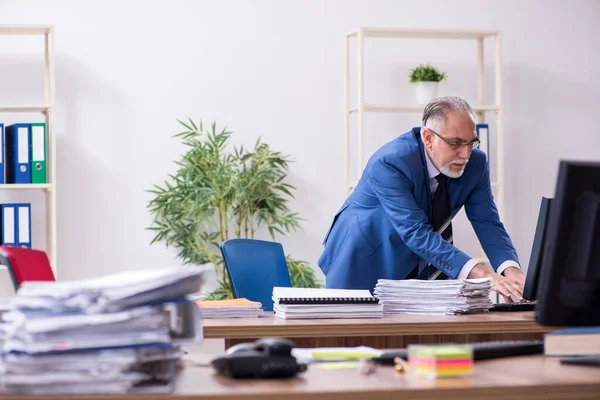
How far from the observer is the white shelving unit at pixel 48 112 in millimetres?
4590

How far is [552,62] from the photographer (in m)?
5.59

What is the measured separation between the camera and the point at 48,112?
4.68 meters

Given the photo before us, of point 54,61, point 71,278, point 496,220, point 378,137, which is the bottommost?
point 71,278

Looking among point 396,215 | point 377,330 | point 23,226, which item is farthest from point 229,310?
point 23,226

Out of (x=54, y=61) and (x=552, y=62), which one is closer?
(x=54, y=61)

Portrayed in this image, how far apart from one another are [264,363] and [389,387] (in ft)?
0.77

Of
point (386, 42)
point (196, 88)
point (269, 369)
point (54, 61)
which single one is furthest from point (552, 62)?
point (269, 369)

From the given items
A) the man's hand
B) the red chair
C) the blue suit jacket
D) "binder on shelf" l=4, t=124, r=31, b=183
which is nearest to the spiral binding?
the man's hand

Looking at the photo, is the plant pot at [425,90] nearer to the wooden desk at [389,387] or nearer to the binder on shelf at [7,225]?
the binder on shelf at [7,225]

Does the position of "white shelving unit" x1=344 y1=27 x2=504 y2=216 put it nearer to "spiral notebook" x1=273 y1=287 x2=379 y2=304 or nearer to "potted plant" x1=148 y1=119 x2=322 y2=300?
"potted plant" x1=148 y1=119 x2=322 y2=300

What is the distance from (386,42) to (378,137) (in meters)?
0.61

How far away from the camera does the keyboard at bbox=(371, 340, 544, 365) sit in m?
1.67

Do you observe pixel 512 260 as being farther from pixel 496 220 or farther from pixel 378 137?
pixel 378 137

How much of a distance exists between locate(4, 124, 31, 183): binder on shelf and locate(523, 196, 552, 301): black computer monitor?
2.94 m
